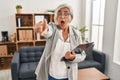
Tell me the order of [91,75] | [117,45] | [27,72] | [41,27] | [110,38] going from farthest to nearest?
1. [110,38]
2. [117,45]
3. [27,72]
4. [91,75]
5. [41,27]

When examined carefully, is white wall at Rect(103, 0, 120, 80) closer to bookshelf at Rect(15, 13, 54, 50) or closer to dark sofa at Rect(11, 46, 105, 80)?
dark sofa at Rect(11, 46, 105, 80)

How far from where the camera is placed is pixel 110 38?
295 centimetres

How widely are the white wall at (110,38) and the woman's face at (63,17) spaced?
1.92m

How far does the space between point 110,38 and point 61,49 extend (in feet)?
Answer: 6.92

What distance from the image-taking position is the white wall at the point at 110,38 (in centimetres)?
278

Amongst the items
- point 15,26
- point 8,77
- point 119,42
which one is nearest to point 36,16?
point 15,26

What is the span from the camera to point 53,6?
4004 millimetres

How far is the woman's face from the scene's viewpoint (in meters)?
1.16

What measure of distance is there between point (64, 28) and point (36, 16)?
2.60 metres

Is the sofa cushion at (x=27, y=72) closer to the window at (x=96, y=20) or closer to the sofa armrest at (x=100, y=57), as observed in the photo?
the sofa armrest at (x=100, y=57)

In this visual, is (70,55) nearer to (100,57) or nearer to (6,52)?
(100,57)

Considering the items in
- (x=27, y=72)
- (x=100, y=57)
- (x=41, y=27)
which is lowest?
(x=27, y=72)

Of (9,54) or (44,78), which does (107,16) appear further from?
(9,54)

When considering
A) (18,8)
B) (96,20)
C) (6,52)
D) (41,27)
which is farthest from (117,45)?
(6,52)
